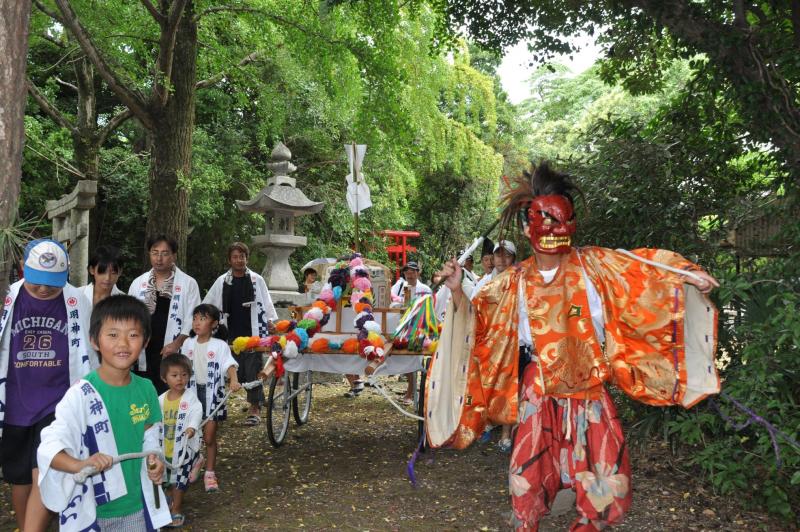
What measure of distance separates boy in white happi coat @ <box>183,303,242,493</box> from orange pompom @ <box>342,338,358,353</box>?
3.68ft

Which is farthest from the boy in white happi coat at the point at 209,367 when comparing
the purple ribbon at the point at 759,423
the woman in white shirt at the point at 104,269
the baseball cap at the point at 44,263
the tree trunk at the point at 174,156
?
the tree trunk at the point at 174,156

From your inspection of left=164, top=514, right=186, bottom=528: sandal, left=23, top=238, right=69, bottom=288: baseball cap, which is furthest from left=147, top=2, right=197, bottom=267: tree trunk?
left=23, top=238, right=69, bottom=288: baseball cap

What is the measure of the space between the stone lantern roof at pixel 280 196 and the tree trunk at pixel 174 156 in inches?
46.3

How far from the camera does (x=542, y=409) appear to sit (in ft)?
12.2

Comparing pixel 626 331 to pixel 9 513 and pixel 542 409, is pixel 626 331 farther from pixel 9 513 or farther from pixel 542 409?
pixel 9 513

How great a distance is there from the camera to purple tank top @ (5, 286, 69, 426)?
395 cm

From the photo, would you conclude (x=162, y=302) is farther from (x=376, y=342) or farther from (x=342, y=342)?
(x=376, y=342)

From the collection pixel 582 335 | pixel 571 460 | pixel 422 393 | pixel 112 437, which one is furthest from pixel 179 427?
pixel 422 393

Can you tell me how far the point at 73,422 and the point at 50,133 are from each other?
45.9 ft

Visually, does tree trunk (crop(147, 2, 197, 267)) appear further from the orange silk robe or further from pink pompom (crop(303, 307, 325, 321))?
the orange silk robe

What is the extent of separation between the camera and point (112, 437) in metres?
2.95

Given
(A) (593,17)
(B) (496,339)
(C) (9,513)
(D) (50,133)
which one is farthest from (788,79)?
(D) (50,133)

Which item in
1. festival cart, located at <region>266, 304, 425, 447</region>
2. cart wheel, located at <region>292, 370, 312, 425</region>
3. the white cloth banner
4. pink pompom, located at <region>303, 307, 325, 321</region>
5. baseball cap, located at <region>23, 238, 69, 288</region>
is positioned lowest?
cart wheel, located at <region>292, 370, 312, 425</region>

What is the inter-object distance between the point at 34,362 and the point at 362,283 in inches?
129
